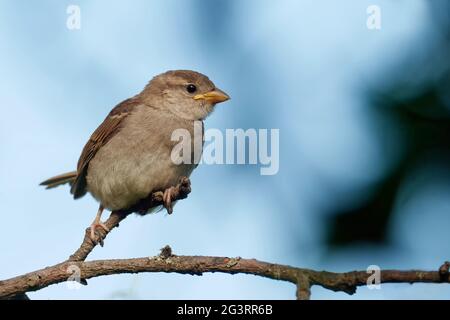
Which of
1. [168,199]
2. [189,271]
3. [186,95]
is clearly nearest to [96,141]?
[186,95]

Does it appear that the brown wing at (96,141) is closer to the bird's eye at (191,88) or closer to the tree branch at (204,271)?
the bird's eye at (191,88)

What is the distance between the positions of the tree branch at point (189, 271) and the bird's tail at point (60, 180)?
254 centimetres

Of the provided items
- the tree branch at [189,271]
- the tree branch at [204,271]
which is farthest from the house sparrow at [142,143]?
the tree branch at [204,271]

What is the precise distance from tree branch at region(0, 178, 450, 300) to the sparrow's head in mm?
2095

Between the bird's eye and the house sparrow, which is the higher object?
the bird's eye

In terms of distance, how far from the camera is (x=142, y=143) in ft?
18.6

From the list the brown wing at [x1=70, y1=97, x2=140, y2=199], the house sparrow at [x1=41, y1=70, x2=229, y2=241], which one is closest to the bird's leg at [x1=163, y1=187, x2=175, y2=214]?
the house sparrow at [x1=41, y1=70, x2=229, y2=241]

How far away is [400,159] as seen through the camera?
2.19m

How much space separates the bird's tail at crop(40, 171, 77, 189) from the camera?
6586mm

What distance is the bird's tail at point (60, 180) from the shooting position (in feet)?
21.6

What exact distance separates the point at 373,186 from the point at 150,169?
3.45 metres

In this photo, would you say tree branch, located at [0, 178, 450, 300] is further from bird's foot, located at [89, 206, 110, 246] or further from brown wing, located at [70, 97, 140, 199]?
brown wing, located at [70, 97, 140, 199]

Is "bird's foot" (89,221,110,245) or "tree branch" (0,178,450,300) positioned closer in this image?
"tree branch" (0,178,450,300)
